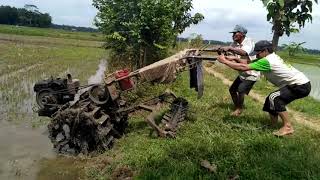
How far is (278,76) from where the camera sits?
8.01 metres

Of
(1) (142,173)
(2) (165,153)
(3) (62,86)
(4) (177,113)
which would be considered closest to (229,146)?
(2) (165,153)

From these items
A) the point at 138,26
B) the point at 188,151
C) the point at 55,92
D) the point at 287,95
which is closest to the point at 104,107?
the point at 55,92

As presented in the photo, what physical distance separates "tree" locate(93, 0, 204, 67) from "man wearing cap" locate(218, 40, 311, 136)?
8258mm

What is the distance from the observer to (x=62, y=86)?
Answer: 948 centimetres

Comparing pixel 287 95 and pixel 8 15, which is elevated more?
pixel 8 15

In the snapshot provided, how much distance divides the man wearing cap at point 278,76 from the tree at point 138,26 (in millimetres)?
8258

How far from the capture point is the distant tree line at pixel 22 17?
10962 centimetres

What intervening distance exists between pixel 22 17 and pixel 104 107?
105m

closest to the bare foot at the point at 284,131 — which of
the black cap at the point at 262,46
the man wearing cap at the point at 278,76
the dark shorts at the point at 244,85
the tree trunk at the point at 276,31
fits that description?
the man wearing cap at the point at 278,76

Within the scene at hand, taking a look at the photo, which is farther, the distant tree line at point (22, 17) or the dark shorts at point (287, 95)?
the distant tree line at point (22, 17)

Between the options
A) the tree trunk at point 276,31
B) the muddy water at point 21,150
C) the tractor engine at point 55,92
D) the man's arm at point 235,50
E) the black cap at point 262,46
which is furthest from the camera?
the tree trunk at point 276,31

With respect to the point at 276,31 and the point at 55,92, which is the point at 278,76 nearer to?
the point at 55,92

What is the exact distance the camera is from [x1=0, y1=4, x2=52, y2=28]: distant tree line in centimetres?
10962

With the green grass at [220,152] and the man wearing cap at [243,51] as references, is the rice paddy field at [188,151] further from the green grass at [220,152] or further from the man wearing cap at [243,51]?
the man wearing cap at [243,51]
